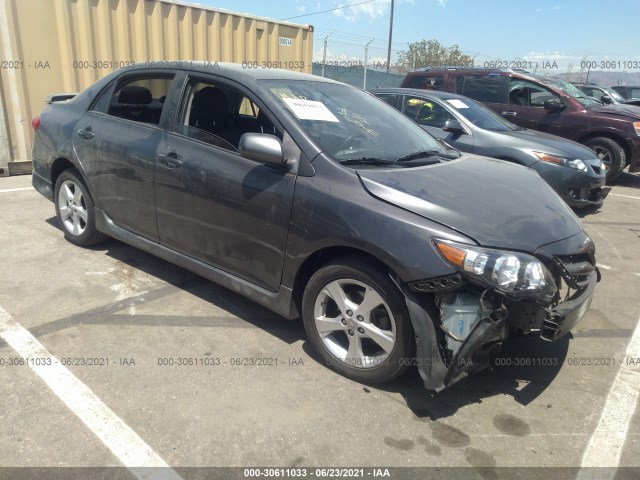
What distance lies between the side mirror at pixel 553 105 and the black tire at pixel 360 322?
727 centimetres

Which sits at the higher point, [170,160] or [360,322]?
[170,160]

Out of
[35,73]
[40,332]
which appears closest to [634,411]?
[40,332]

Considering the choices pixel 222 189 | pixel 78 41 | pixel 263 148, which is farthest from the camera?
pixel 78 41

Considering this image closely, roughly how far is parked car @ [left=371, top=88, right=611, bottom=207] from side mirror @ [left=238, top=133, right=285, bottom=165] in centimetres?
358

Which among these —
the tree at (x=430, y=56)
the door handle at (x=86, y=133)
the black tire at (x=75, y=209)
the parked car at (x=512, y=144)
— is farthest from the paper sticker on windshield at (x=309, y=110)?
the tree at (x=430, y=56)

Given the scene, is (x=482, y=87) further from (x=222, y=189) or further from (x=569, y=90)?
(x=222, y=189)

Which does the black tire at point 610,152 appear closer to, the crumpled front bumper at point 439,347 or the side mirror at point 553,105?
the side mirror at point 553,105

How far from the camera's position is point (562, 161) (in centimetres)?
633

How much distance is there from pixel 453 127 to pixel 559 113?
3.45 m

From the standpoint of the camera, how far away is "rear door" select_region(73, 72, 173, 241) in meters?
3.77

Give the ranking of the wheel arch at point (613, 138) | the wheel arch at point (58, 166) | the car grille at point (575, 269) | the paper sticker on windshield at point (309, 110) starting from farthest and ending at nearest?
the wheel arch at point (613, 138) → the wheel arch at point (58, 166) → the paper sticker on windshield at point (309, 110) → the car grille at point (575, 269)

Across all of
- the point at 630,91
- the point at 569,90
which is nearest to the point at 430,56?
the point at 630,91

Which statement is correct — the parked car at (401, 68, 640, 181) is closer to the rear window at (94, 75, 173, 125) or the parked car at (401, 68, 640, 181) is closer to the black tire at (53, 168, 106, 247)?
the rear window at (94, 75, 173, 125)

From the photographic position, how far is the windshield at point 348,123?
3121 mm
